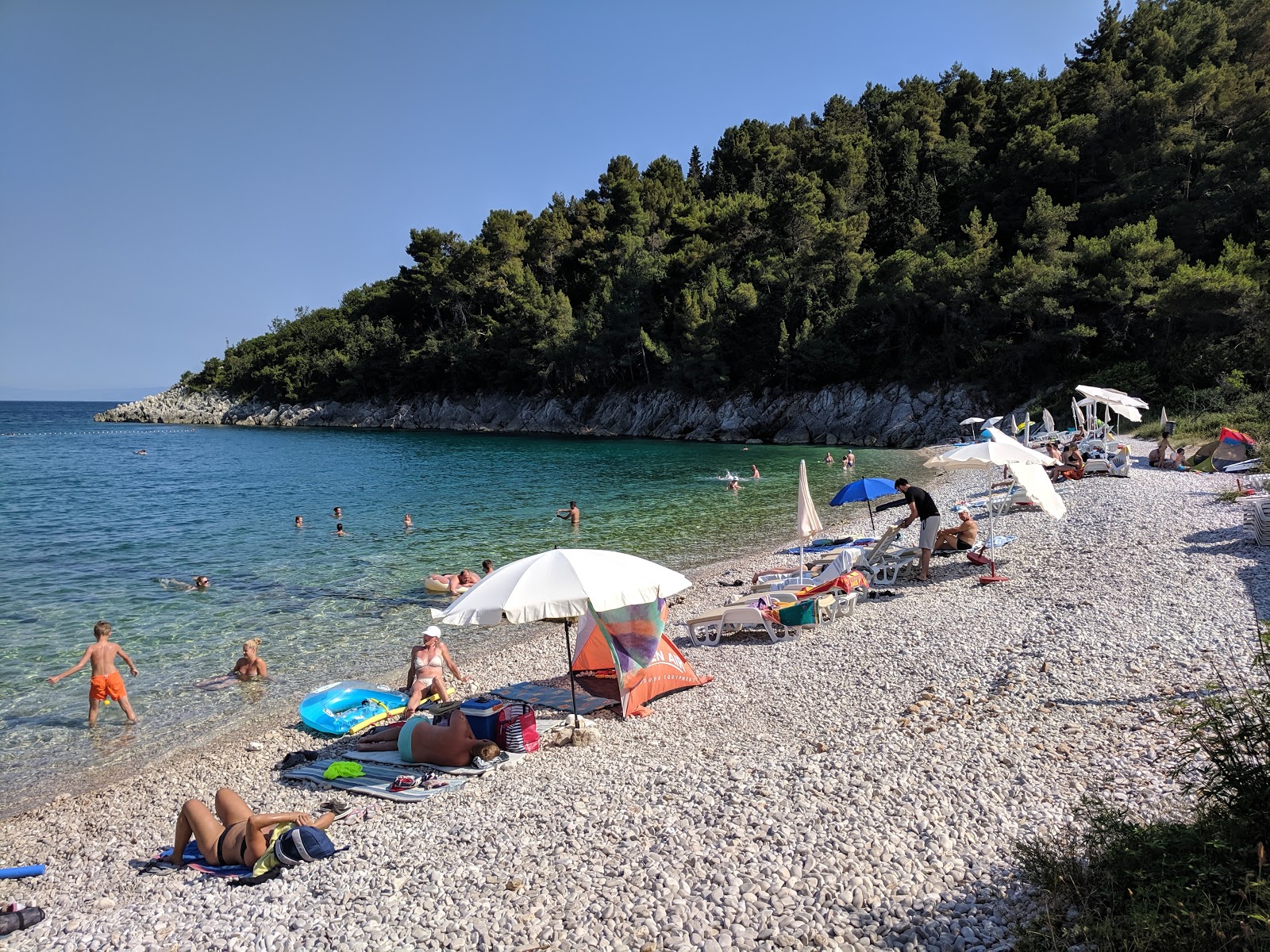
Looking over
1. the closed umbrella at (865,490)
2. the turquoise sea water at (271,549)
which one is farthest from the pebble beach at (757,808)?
the closed umbrella at (865,490)

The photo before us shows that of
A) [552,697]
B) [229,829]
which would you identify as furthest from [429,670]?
[229,829]

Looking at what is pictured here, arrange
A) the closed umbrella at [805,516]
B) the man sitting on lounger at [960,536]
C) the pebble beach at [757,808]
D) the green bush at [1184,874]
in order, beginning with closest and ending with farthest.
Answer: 1. the green bush at [1184,874]
2. the pebble beach at [757,808]
3. the closed umbrella at [805,516]
4. the man sitting on lounger at [960,536]

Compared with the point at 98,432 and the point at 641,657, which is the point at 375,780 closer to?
the point at 641,657

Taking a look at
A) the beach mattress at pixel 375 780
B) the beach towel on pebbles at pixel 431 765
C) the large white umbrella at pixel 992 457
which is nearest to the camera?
the beach mattress at pixel 375 780

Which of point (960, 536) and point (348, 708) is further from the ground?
point (960, 536)

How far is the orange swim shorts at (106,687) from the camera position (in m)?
9.48

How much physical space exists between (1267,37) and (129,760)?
62731 millimetres

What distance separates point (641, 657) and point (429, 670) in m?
2.82

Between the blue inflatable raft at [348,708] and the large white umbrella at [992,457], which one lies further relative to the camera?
the large white umbrella at [992,457]

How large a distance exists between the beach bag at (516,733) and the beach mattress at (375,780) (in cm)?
59

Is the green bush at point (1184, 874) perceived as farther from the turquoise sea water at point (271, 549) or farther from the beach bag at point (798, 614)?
the turquoise sea water at point (271, 549)

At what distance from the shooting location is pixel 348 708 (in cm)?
918

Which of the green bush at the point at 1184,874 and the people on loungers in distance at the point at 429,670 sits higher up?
the green bush at the point at 1184,874

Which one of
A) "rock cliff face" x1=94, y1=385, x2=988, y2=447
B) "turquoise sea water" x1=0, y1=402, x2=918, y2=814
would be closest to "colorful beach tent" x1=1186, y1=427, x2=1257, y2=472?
"turquoise sea water" x1=0, y1=402, x2=918, y2=814
